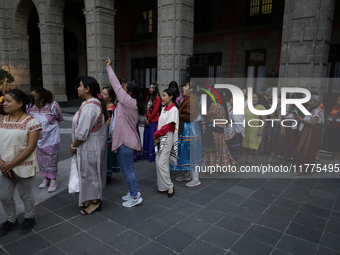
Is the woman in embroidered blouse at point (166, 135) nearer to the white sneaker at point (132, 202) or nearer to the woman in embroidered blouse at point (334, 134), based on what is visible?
the white sneaker at point (132, 202)

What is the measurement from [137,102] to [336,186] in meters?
3.71

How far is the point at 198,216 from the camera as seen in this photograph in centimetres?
340

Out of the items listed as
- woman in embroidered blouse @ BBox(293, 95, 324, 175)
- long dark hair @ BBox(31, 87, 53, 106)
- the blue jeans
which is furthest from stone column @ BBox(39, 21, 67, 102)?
woman in embroidered blouse @ BBox(293, 95, 324, 175)

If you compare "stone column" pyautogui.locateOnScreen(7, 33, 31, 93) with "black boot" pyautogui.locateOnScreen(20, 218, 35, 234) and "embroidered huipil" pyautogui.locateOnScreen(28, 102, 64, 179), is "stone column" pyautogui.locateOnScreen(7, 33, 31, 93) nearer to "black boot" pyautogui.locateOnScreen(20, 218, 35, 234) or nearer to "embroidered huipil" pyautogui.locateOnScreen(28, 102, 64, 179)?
"embroidered huipil" pyautogui.locateOnScreen(28, 102, 64, 179)

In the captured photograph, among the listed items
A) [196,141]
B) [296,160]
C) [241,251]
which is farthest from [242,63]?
[241,251]

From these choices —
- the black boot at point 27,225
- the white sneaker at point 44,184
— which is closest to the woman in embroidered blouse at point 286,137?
the white sneaker at point 44,184

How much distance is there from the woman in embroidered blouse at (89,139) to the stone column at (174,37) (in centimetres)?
591

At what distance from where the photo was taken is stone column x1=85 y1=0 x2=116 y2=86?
10500 millimetres

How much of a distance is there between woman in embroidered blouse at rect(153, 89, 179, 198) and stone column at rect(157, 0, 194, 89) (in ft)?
17.2

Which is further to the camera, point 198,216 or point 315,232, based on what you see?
point 198,216

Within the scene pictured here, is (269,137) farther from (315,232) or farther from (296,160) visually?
(315,232)

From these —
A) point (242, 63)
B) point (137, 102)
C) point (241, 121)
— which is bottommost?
point (241, 121)

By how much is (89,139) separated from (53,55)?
11841mm

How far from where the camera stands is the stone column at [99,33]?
34.4 feet
